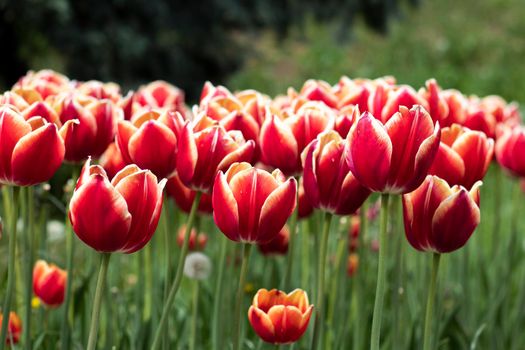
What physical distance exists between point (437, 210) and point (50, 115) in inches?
29.1

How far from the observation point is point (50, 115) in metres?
1.58

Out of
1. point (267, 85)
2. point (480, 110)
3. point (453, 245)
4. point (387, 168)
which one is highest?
point (267, 85)

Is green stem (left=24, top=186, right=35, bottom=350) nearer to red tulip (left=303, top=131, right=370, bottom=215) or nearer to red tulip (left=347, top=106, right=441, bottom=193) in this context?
red tulip (left=303, top=131, right=370, bottom=215)

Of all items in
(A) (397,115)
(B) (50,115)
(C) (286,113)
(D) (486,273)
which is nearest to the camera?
(A) (397,115)

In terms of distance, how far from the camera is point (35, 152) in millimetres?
1371

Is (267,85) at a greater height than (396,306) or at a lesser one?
greater

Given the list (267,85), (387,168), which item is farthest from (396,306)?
(267,85)

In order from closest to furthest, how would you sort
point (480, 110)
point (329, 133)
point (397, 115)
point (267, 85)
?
point (397, 115), point (329, 133), point (480, 110), point (267, 85)

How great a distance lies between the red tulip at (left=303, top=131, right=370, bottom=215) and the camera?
56.9 inches

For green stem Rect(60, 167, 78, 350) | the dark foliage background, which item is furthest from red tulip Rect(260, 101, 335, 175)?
the dark foliage background

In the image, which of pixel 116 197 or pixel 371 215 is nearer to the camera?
pixel 116 197

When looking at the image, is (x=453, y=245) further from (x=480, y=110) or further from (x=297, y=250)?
(x=297, y=250)

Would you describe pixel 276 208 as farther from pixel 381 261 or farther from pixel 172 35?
pixel 172 35

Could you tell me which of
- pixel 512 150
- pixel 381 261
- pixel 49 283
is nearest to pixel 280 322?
pixel 381 261
